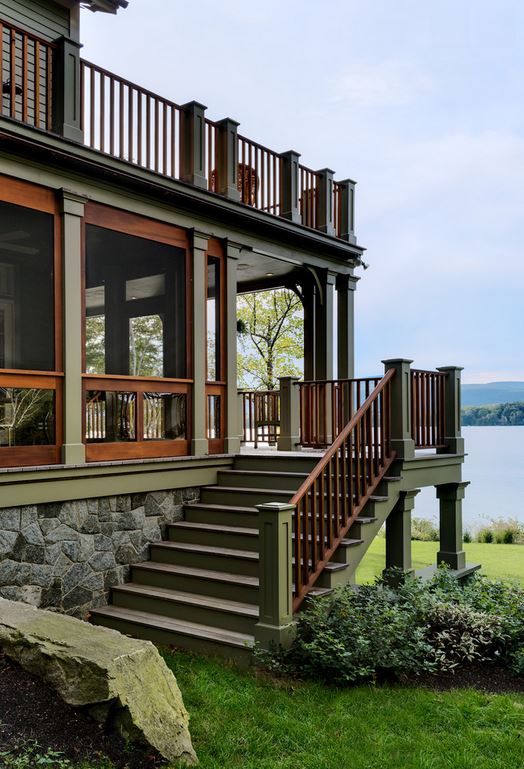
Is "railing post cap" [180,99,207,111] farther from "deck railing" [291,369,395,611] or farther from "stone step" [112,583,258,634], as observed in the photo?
Result: "stone step" [112,583,258,634]

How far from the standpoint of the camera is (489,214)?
214 feet

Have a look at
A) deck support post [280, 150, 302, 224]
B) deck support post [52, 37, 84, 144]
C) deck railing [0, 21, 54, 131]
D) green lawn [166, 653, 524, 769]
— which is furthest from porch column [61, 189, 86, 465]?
deck support post [280, 150, 302, 224]

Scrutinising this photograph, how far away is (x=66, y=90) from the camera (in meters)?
7.09

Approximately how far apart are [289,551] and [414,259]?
5781 cm

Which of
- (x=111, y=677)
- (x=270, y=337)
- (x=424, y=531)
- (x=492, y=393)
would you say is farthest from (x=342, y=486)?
(x=492, y=393)

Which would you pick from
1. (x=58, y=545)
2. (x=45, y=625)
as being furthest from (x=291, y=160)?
(x=45, y=625)

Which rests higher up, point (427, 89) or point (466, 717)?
point (427, 89)

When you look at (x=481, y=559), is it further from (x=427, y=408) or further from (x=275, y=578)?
(x=275, y=578)

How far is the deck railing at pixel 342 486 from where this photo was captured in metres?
6.02

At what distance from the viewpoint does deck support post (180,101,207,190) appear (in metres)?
8.54

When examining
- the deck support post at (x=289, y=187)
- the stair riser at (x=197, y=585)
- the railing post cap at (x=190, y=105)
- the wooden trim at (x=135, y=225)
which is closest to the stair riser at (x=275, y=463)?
the stair riser at (x=197, y=585)

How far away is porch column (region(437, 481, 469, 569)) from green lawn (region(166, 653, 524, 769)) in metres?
4.15

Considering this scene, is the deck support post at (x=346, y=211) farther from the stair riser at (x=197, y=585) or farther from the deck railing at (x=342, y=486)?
the stair riser at (x=197, y=585)

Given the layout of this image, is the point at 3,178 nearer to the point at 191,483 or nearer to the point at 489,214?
the point at 191,483
